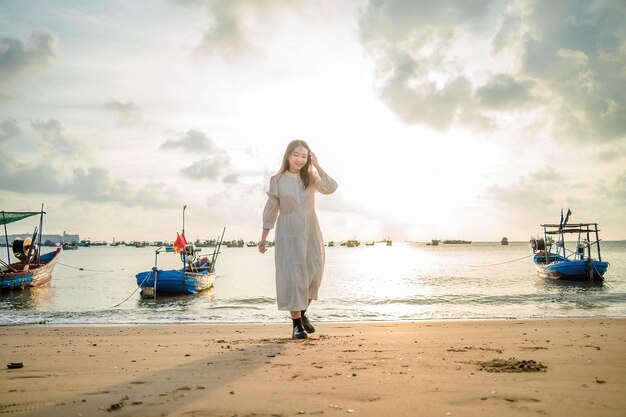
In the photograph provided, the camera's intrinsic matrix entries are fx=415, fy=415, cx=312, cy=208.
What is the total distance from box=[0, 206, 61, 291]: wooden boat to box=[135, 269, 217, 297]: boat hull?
9.42 meters

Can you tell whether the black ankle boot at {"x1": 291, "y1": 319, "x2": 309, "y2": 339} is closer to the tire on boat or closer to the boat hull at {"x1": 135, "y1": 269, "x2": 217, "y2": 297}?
the boat hull at {"x1": 135, "y1": 269, "x2": 217, "y2": 297}

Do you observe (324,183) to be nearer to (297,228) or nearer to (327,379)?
(297,228)

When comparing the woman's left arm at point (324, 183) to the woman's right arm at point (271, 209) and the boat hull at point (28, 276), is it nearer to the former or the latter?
the woman's right arm at point (271, 209)

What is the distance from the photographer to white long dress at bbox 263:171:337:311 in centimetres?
632

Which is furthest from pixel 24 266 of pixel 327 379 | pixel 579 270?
pixel 579 270

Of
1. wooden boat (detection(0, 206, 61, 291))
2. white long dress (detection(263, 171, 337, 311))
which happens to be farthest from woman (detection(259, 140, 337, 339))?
wooden boat (detection(0, 206, 61, 291))

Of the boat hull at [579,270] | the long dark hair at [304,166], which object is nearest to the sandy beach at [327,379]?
the long dark hair at [304,166]

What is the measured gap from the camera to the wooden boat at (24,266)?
90.2ft

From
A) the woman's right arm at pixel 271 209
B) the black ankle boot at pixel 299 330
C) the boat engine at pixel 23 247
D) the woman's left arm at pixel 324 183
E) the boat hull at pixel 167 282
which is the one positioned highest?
the woman's left arm at pixel 324 183

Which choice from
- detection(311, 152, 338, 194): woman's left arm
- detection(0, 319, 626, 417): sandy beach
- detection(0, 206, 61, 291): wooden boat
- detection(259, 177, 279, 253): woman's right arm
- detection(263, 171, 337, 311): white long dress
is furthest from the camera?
detection(0, 206, 61, 291): wooden boat

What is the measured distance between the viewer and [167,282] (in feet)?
82.4

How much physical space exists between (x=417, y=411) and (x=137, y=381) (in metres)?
2.63

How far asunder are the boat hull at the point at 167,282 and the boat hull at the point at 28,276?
11122 mm

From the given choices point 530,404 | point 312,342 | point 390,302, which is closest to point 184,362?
point 312,342
